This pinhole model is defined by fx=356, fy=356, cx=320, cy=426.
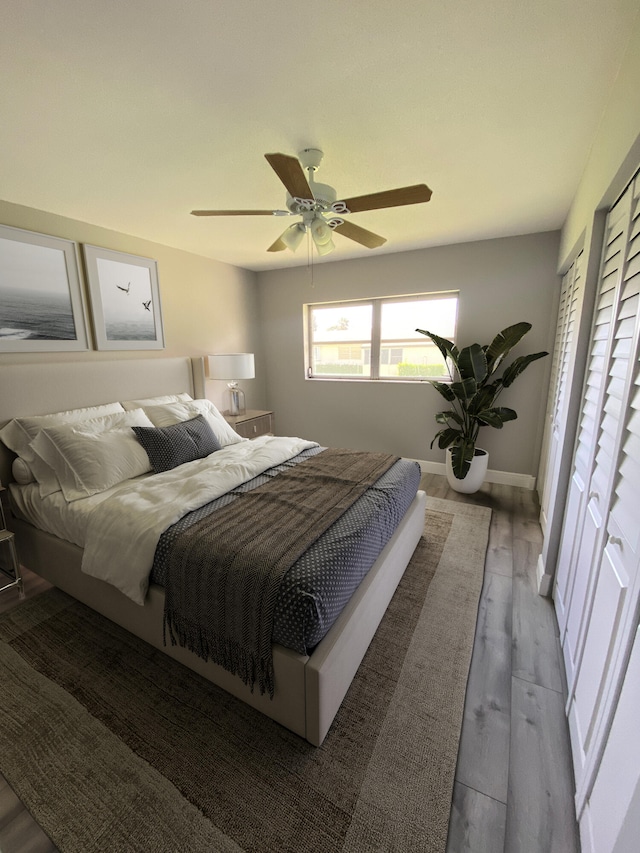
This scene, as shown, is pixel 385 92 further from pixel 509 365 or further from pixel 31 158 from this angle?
pixel 509 365

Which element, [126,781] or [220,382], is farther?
[220,382]

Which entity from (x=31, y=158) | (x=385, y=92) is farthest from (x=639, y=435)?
(x=31, y=158)

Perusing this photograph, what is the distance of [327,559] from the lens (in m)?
1.50

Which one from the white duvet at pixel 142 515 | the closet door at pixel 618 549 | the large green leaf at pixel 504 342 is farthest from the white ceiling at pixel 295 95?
the white duvet at pixel 142 515

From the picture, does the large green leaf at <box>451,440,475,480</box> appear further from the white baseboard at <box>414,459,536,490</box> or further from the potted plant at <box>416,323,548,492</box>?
the white baseboard at <box>414,459,536,490</box>

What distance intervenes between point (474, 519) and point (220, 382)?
3.04 m

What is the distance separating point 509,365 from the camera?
11.5 ft

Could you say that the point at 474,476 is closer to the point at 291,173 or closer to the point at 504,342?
the point at 504,342

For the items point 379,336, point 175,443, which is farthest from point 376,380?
point 175,443

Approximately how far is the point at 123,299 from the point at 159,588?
8.37 ft

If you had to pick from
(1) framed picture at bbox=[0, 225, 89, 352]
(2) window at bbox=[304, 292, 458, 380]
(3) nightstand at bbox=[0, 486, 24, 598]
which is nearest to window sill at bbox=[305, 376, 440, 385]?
(2) window at bbox=[304, 292, 458, 380]

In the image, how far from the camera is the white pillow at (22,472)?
7.66 ft

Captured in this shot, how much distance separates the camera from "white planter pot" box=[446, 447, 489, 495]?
3480 millimetres

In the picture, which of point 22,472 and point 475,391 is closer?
point 22,472
